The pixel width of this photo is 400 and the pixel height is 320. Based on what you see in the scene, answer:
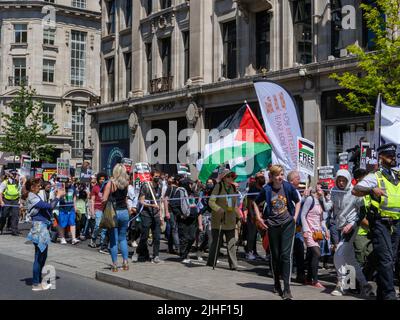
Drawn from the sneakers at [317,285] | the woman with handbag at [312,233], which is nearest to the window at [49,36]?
the woman with handbag at [312,233]

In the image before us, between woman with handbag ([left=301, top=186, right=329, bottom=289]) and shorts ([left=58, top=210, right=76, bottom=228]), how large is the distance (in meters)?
8.22

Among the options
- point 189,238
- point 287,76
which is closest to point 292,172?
point 189,238

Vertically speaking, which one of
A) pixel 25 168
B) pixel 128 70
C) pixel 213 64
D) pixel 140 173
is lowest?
pixel 140 173

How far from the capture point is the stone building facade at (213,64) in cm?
2161

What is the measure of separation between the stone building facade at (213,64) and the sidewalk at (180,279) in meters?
11.0

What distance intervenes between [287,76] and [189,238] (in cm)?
1170

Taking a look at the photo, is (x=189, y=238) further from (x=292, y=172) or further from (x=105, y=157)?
(x=105, y=157)

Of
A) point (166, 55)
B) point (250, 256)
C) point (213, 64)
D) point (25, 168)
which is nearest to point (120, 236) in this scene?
point (250, 256)

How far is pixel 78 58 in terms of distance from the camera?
187 ft

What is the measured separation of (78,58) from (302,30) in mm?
37251

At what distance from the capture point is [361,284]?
8.70 meters

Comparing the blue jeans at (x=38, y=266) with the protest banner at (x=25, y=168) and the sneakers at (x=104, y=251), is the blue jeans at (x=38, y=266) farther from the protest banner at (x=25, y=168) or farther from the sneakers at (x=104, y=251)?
the protest banner at (x=25, y=168)

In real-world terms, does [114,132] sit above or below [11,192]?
above

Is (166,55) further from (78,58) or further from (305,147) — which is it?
(78,58)
